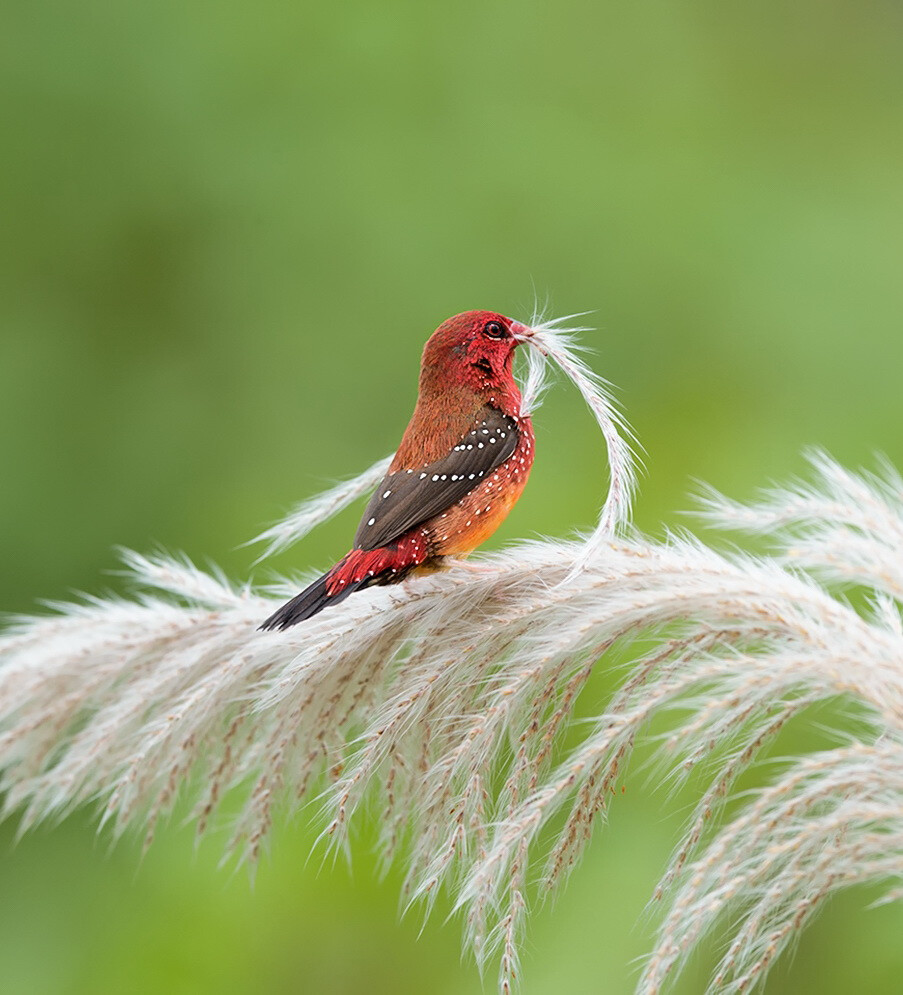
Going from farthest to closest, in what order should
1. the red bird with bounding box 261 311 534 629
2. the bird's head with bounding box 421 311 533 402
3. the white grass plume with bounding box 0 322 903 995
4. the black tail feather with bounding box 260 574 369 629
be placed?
the bird's head with bounding box 421 311 533 402, the red bird with bounding box 261 311 534 629, the black tail feather with bounding box 260 574 369 629, the white grass plume with bounding box 0 322 903 995

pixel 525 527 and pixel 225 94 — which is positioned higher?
pixel 225 94

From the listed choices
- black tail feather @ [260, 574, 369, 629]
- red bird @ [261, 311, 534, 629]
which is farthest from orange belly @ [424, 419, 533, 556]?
black tail feather @ [260, 574, 369, 629]

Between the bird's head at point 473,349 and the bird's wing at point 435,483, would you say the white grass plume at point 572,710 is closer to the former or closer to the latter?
the bird's wing at point 435,483

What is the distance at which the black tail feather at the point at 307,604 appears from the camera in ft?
3.75

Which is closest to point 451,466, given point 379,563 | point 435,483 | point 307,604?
point 435,483

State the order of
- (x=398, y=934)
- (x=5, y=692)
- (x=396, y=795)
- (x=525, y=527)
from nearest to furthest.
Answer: (x=396, y=795)
(x=5, y=692)
(x=398, y=934)
(x=525, y=527)

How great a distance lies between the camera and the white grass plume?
0.93m

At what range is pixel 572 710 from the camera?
1.12 meters

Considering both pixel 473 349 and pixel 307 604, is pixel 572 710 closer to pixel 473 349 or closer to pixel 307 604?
pixel 307 604

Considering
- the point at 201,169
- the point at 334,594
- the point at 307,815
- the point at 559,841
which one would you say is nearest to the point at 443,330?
the point at 334,594

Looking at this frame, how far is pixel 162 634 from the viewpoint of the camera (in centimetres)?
152

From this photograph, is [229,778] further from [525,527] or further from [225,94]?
[225,94]

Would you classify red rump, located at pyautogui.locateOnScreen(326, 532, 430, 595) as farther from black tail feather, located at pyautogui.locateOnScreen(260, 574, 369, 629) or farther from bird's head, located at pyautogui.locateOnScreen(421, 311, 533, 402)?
bird's head, located at pyautogui.locateOnScreen(421, 311, 533, 402)

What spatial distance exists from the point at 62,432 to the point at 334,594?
1.91 metres
